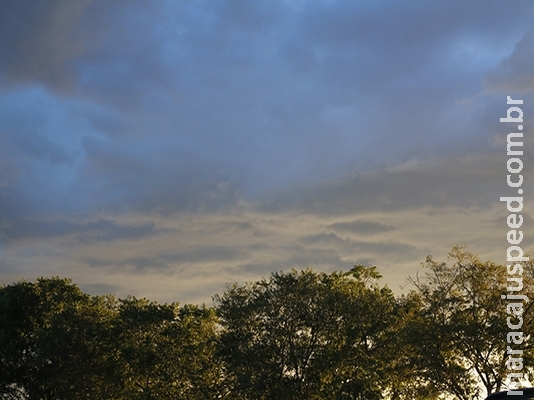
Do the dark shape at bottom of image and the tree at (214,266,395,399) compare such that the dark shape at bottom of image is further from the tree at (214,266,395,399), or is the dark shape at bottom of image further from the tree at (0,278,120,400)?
the tree at (0,278,120,400)

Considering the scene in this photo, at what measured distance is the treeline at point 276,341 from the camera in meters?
47.2

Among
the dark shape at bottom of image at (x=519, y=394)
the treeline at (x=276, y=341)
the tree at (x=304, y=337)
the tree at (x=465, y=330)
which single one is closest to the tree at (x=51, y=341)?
the treeline at (x=276, y=341)

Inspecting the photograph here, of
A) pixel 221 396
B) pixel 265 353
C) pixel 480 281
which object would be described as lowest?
pixel 221 396

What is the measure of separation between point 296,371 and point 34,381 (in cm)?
2700

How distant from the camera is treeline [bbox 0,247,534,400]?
155 feet

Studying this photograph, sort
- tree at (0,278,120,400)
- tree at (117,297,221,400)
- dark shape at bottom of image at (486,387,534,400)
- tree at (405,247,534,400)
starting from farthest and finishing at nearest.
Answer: tree at (0,278,120,400)
tree at (117,297,221,400)
tree at (405,247,534,400)
dark shape at bottom of image at (486,387,534,400)

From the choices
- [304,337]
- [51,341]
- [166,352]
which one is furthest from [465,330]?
[51,341]

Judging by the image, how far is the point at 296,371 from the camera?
54.8 meters

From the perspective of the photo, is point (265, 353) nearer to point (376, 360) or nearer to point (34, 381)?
point (376, 360)

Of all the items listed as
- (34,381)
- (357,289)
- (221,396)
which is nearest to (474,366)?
(357,289)

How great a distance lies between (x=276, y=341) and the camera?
55.8 meters

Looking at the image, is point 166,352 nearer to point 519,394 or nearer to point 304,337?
point 304,337

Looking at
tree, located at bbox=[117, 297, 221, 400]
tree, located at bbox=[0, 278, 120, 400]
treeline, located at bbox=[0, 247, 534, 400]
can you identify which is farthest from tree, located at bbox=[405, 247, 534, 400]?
tree, located at bbox=[0, 278, 120, 400]

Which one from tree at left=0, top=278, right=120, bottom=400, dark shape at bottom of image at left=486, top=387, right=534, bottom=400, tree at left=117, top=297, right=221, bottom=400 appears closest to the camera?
dark shape at bottom of image at left=486, top=387, right=534, bottom=400
